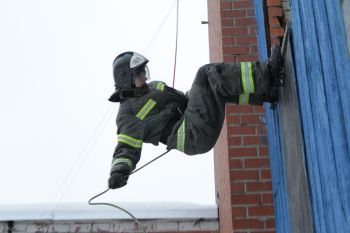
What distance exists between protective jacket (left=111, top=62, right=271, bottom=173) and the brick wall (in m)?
0.96

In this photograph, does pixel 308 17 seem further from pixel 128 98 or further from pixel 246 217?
pixel 246 217

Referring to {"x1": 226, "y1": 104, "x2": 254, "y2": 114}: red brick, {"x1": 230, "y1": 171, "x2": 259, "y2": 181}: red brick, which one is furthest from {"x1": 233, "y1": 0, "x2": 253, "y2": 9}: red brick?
{"x1": 230, "y1": 171, "x2": 259, "y2": 181}: red brick

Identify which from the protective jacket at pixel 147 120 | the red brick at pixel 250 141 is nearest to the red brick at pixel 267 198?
the red brick at pixel 250 141

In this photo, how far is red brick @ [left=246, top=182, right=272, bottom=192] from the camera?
5.21 metres

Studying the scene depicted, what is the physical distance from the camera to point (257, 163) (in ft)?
17.3

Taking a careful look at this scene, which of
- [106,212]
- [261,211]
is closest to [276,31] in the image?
[261,211]

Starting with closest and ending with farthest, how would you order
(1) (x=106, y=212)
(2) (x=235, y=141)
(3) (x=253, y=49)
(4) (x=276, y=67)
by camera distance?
(4) (x=276, y=67) < (2) (x=235, y=141) < (3) (x=253, y=49) < (1) (x=106, y=212)

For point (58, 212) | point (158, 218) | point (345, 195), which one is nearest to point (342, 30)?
point (345, 195)

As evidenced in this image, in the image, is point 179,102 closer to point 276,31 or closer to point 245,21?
point 276,31

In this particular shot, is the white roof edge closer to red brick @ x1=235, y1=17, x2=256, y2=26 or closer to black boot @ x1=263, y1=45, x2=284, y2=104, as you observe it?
red brick @ x1=235, y1=17, x2=256, y2=26

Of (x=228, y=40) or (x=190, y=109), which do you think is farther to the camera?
(x=228, y=40)

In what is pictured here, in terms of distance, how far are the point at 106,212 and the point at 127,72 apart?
257cm

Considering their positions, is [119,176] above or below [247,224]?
above

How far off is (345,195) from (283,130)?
1544 millimetres
